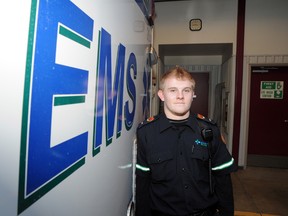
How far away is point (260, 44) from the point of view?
436 centimetres

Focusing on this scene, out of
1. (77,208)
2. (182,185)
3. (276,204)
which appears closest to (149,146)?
(182,185)

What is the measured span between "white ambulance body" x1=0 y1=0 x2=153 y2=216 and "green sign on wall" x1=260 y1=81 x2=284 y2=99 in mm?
4386

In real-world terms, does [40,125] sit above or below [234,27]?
below

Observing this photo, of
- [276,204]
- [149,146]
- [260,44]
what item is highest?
[260,44]

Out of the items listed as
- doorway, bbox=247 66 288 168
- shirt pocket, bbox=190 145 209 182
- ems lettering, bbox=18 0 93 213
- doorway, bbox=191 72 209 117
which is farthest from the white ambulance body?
doorway, bbox=191 72 209 117

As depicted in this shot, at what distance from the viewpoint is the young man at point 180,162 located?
124 centimetres

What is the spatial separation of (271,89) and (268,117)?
57 cm

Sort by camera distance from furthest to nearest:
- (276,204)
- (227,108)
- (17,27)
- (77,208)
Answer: (227,108) < (276,204) < (77,208) < (17,27)

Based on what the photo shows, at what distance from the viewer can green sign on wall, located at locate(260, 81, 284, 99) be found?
4.61 meters

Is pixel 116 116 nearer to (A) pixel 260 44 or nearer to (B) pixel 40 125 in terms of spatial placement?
(B) pixel 40 125

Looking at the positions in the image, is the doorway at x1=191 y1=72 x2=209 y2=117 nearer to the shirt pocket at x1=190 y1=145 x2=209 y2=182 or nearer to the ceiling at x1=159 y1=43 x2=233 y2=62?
the ceiling at x1=159 y1=43 x2=233 y2=62

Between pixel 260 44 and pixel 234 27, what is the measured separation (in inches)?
22.8

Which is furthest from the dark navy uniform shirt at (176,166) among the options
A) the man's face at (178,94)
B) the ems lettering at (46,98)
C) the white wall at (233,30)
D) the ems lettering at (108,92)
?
the white wall at (233,30)

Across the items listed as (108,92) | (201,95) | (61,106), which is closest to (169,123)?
(108,92)
